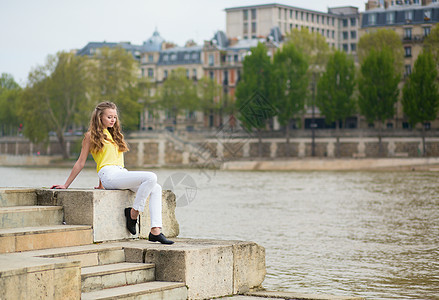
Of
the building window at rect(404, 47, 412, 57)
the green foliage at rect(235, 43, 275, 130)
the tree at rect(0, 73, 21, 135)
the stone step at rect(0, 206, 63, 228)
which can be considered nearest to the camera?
the stone step at rect(0, 206, 63, 228)

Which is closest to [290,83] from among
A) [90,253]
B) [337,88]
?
[337,88]

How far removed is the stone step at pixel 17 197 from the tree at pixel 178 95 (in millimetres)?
76318

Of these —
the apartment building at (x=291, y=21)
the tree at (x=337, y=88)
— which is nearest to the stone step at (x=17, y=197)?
the tree at (x=337, y=88)

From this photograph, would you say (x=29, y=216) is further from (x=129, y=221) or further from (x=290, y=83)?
(x=290, y=83)

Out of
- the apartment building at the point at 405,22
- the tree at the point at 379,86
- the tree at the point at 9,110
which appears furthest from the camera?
the tree at the point at 9,110

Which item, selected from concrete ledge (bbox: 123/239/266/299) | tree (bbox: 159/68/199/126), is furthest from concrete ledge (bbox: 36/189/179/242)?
tree (bbox: 159/68/199/126)

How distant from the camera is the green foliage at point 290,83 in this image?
6962 cm

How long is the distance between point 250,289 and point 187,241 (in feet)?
2.88

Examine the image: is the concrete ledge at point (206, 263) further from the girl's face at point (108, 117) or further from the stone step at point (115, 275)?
the girl's face at point (108, 117)

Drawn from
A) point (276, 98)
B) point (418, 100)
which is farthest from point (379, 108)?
point (276, 98)

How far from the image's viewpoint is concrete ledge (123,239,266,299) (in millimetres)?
7961

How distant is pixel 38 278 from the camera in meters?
6.47

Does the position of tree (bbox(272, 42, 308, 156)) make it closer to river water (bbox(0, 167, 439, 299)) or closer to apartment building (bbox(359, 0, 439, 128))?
apartment building (bbox(359, 0, 439, 128))

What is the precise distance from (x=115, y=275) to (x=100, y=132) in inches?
81.8
